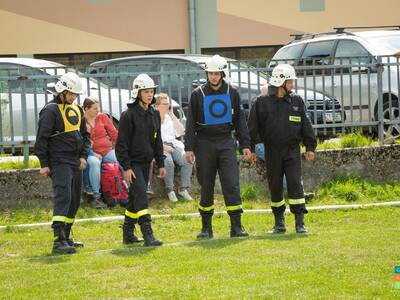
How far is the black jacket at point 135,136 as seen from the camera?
37.3 ft

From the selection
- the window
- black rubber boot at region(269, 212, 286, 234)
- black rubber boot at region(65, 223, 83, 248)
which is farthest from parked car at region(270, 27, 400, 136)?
the window

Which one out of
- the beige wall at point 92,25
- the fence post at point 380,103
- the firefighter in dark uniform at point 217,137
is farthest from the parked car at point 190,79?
the beige wall at point 92,25

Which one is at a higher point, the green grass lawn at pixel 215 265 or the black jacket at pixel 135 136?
the black jacket at pixel 135 136

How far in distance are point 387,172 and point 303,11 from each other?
45.9 ft

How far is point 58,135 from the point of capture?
11297 mm

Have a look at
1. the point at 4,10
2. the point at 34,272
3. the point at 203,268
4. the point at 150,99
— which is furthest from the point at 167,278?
the point at 4,10

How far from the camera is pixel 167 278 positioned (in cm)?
903

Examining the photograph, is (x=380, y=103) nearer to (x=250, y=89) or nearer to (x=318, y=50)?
(x=250, y=89)

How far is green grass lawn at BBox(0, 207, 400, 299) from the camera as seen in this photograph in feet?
27.8

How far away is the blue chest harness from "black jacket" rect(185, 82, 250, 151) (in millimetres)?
40

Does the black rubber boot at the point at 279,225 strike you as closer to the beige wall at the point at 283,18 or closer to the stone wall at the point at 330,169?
the stone wall at the point at 330,169

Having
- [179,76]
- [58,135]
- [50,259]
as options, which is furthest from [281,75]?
[50,259]

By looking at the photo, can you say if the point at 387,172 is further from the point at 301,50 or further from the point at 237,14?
the point at 237,14

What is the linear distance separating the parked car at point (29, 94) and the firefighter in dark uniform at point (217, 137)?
259 centimetres
